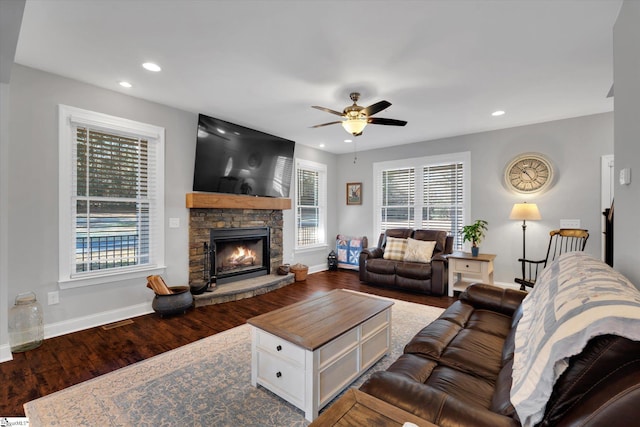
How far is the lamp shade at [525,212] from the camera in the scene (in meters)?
4.11

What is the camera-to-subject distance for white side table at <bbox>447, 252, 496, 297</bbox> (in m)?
4.20

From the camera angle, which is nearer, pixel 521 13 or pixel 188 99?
pixel 521 13

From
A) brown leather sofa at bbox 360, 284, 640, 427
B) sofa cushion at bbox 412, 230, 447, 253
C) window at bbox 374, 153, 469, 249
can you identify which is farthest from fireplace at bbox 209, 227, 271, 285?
brown leather sofa at bbox 360, 284, 640, 427

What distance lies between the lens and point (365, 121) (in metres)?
3.08

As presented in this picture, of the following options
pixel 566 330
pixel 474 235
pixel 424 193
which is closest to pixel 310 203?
pixel 424 193

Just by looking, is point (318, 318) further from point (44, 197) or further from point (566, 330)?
point (44, 197)

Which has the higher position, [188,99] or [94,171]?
[188,99]

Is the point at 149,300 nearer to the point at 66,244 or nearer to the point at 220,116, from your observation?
the point at 66,244

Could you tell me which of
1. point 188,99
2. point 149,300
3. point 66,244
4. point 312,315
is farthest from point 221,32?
point 149,300

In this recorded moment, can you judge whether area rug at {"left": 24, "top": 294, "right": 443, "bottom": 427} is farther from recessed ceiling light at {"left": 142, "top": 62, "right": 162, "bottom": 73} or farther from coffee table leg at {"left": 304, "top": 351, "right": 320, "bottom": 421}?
recessed ceiling light at {"left": 142, "top": 62, "right": 162, "bottom": 73}

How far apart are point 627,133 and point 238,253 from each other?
4.61 metres

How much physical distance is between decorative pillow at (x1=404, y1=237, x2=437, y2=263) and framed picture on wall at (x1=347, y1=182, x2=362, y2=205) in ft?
6.01

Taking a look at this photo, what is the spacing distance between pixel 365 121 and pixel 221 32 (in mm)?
1578

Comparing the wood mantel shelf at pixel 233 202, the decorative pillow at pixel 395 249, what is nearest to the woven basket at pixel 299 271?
the wood mantel shelf at pixel 233 202
